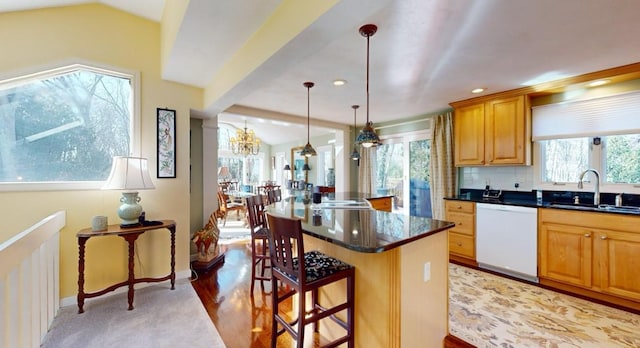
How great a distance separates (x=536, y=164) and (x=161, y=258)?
4.95 m

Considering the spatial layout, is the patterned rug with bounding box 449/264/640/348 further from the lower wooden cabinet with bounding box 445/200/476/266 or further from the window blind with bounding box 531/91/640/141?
the window blind with bounding box 531/91/640/141

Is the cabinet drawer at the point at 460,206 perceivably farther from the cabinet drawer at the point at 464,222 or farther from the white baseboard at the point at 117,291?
the white baseboard at the point at 117,291

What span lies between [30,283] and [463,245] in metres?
4.49

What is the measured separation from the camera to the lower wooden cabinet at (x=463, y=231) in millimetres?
3553

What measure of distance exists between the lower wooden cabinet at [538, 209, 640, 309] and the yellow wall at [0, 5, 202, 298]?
425 cm

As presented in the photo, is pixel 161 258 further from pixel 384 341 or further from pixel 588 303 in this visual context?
pixel 588 303

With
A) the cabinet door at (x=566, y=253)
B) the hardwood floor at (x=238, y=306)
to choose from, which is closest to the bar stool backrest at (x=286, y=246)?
the hardwood floor at (x=238, y=306)

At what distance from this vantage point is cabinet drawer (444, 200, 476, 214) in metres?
3.56

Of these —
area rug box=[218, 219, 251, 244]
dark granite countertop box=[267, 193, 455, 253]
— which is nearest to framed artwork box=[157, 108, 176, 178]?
dark granite countertop box=[267, 193, 455, 253]

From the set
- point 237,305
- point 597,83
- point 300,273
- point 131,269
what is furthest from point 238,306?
point 597,83

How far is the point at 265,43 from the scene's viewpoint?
6.22ft

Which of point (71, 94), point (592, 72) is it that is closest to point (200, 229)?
point (71, 94)

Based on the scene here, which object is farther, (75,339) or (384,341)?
(75,339)

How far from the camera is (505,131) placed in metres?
3.46
